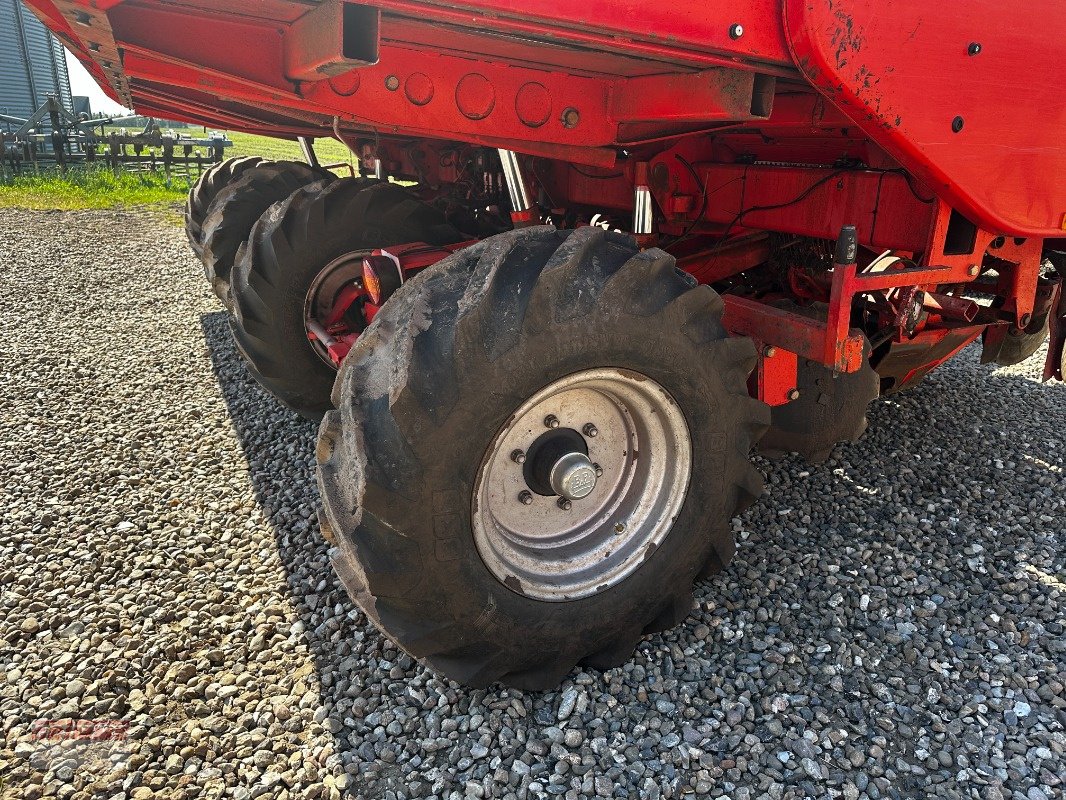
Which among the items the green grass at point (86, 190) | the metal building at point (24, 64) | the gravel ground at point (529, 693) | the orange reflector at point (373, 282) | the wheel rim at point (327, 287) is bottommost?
the gravel ground at point (529, 693)

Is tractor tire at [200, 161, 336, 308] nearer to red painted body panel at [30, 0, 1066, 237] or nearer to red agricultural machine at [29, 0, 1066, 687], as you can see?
red agricultural machine at [29, 0, 1066, 687]

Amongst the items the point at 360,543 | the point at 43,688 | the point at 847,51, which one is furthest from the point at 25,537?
the point at 847,51

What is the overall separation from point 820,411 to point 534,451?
1644 mm

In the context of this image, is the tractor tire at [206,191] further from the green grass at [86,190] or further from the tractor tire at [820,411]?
the green grass at [86,190]

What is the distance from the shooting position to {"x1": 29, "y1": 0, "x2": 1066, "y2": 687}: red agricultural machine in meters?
1.82

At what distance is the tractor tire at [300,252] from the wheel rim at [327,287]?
0.9 inches

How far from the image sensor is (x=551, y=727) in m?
2.07

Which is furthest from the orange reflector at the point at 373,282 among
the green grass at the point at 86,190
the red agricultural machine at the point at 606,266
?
the green grass at the point at 86,190

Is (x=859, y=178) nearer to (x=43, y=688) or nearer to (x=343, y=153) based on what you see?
(x=43, y=688)

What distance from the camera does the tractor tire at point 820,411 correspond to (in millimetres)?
3242

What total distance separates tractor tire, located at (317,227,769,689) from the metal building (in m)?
22.5

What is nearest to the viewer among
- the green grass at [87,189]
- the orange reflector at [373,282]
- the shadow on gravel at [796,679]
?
the shadow on gravel at [796,679]

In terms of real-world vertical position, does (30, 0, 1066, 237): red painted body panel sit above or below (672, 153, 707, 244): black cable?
above

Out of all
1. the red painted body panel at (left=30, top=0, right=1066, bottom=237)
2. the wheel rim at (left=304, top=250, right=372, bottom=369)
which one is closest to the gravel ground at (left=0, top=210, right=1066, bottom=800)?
the wheel rim at (left=304, top=250, right=372, bottom=369)
